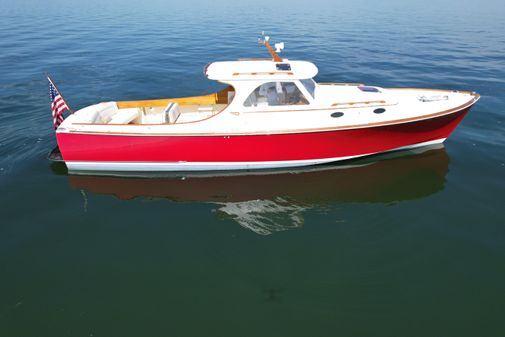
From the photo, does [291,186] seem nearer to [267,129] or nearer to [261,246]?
[267,129]

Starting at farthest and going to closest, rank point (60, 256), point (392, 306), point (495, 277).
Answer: point (60, 256)
point (495, 277)
point (392, 306)

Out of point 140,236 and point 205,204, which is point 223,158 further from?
point 140,236

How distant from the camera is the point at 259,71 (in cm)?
863

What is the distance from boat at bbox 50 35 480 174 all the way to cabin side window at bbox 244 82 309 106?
3cm

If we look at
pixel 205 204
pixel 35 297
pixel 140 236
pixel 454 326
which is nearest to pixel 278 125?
pixel 205 204

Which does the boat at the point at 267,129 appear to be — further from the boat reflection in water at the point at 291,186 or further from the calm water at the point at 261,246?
the calm water at the point at 261,246

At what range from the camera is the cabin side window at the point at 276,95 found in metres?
8.55

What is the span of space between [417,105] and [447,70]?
40.8ft

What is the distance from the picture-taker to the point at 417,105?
344 inches

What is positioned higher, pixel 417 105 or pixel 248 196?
pixel 417 105

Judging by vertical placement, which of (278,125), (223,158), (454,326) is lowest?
(454,326)

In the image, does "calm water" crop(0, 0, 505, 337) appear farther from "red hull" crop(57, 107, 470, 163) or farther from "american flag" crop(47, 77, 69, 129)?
"american flag" crop(47, 77, 69, 129)

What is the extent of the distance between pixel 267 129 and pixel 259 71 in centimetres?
166

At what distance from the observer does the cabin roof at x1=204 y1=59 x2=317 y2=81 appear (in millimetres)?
8225
